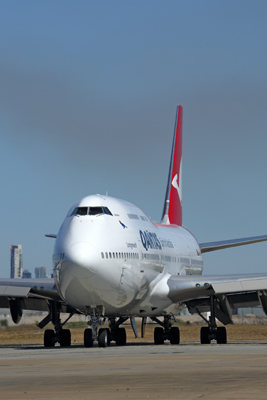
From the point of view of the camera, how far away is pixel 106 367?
56.1 feet

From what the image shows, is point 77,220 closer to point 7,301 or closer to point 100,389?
point 7,301

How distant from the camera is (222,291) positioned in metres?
31.1

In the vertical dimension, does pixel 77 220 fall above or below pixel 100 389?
above

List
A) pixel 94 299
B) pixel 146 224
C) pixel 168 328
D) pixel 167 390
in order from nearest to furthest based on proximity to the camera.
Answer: pixel 167 390, pixel 94 299, pixel 146 224, pixel 168 328

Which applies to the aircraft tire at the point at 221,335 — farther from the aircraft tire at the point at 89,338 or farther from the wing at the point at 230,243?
the wing at the point at 230,243

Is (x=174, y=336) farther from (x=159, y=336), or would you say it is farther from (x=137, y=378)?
(x=137, y=378)

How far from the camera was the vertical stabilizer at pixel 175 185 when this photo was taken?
47125mm

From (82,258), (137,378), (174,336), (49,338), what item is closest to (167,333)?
(174,336)

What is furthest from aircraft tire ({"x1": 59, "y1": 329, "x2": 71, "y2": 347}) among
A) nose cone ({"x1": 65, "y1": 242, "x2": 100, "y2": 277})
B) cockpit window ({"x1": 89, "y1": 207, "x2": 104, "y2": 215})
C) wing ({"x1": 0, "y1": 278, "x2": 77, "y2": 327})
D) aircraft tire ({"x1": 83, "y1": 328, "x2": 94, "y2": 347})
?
cockpit window ({"x1": 89, "y1": 207, "x2": 104, "y2": 215})

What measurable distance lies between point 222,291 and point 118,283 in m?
4.67

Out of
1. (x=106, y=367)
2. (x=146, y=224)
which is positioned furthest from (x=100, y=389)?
(x=146, y=224)

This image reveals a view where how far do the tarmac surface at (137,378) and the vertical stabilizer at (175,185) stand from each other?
1064 inches

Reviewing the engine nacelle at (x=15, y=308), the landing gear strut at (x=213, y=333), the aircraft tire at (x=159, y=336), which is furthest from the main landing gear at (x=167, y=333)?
the engine nacelle at (x=15, y=308)

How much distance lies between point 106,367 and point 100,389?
4726mm
